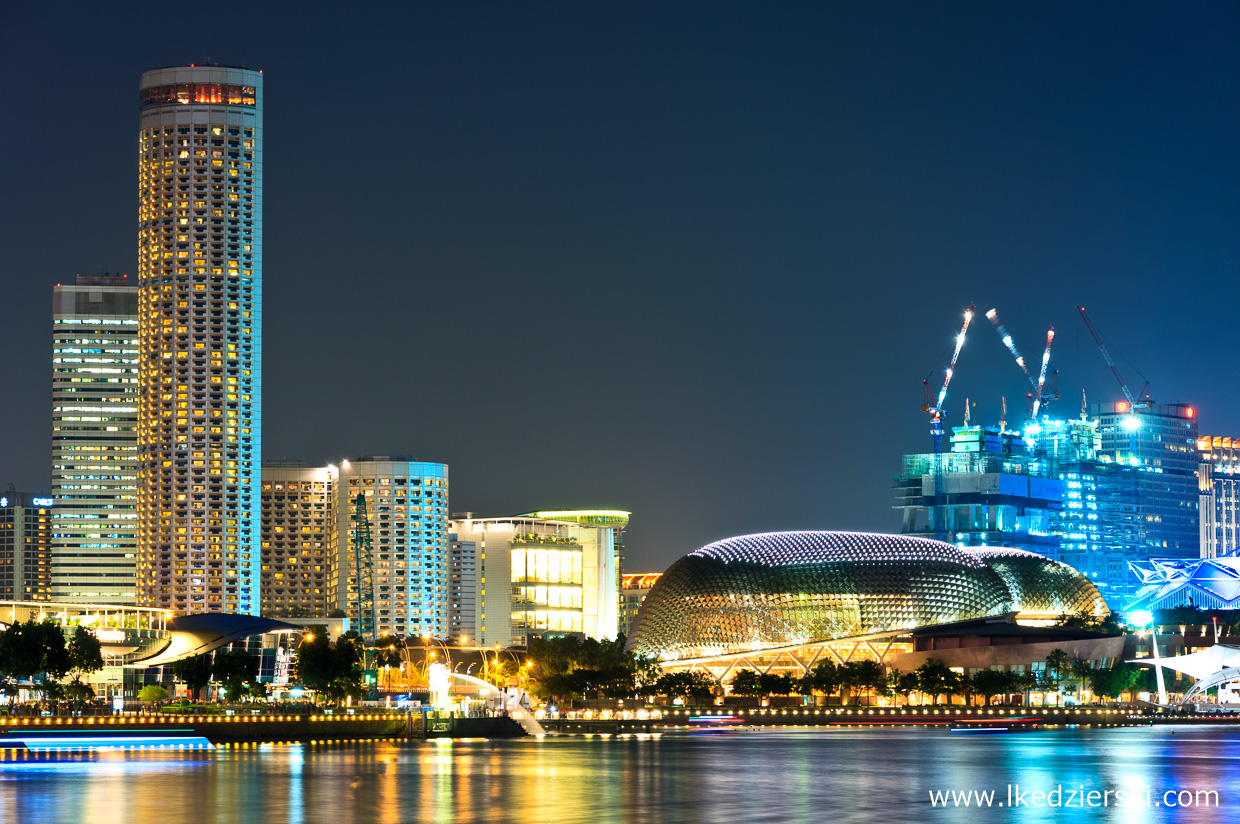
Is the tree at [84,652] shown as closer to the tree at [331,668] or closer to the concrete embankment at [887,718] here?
the tree at [331,668]

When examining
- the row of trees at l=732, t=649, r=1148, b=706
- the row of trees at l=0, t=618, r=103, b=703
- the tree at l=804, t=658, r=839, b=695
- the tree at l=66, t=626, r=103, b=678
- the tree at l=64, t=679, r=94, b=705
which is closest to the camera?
the row of trees at l=0, t=618, r=103, b=703

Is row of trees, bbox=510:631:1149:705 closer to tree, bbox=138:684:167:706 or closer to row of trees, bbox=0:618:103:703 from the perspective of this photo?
tree, bbox=138:684:167:706

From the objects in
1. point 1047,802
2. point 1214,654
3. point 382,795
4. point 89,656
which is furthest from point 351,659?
point 1047,802

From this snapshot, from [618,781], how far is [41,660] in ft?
273

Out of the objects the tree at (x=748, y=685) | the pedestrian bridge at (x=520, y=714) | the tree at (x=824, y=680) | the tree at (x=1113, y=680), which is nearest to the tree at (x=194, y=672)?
the pedestrian bridge at (x=520, y=714)

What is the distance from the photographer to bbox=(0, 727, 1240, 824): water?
2199 inches

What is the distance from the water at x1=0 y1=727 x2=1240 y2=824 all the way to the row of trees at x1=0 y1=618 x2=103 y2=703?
38214 mm

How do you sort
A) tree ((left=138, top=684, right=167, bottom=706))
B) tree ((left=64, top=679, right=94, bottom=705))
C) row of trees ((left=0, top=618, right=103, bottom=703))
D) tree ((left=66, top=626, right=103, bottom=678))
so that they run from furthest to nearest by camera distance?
tree ((left=138, top=684, right=167, bottom=706)) < tree ((left=66, top=626, right=103, bottom=678)) < tree ((left=64, top=679, right=94, bottom=705)) < row of trees ((left=0, top=618, right=103, bottom=703))

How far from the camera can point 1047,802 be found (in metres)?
59.4

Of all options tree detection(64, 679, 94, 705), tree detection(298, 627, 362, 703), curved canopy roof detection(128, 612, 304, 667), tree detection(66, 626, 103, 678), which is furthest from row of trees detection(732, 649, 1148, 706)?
tree detection(64, 679, 94, 705)

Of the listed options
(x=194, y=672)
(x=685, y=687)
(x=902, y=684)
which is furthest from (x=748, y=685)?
(x=194, y=672)

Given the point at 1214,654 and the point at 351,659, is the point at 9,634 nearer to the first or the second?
the point at 351,659

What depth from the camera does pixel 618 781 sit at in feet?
236

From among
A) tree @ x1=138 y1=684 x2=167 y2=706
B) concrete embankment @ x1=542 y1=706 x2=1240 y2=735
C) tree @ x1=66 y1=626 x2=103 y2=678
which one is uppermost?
tree @ x1=66 y1=626 x2=103 y2=678
